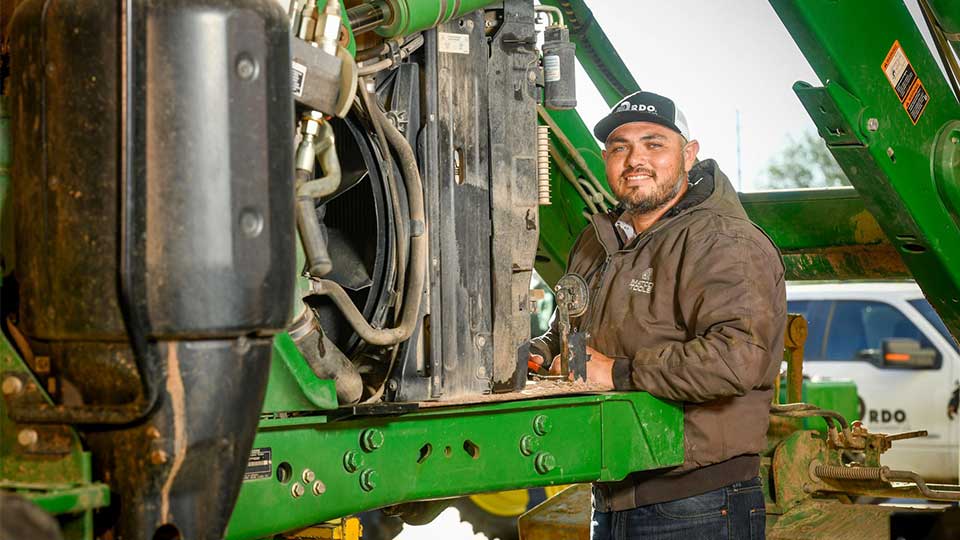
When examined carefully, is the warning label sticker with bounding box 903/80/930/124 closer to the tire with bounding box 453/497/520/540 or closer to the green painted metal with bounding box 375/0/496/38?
the green painted metal with bounding box 375/0/496/38

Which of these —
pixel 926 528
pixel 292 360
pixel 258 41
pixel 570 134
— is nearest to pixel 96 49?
pixel 258 41

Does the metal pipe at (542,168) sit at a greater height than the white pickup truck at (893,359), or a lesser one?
greater

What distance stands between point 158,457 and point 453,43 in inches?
67.3

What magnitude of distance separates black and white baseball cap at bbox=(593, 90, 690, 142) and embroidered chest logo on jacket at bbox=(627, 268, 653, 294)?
0.58 m

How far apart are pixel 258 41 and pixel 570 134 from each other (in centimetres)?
360

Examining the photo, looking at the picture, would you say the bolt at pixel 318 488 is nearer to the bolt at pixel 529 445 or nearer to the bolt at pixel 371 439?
the bolt at pixel 371 439

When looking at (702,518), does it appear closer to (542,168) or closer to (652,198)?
(652,198)

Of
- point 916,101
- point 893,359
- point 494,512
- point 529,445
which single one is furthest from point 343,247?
point 893,359

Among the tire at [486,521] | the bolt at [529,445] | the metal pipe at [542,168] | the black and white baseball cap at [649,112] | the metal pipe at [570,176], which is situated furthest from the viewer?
the tire at [486,521]

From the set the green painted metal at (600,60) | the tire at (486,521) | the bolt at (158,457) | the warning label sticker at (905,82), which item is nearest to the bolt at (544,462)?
the bolt at (158,457)

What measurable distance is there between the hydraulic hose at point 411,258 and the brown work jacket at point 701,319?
3.12ft

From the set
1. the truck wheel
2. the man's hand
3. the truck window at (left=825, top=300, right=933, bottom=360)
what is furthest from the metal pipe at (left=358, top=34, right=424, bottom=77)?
the truck window at (left=825, top=300, right=933, bottom=360)

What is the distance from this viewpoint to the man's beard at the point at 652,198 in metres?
4.73

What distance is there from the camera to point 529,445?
371 cm
